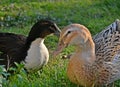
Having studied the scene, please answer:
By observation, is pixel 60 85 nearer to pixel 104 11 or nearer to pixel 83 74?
pixel 83 74

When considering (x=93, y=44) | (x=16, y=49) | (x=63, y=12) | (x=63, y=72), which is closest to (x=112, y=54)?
(x=93, y=44)

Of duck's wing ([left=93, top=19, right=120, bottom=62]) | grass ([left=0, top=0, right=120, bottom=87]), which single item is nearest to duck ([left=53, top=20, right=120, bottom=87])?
duck's wing ([left=93, top=19, right=120, bottom=62])

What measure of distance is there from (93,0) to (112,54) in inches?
243

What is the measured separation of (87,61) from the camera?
611 centimetres

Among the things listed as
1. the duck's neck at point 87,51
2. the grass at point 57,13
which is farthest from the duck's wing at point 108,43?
the grass at point 57,13

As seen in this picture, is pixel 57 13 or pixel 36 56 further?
pixel 57 13

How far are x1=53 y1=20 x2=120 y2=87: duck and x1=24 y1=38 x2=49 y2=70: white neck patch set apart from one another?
1.56m

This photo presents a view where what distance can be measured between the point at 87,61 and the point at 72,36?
0.35 meters

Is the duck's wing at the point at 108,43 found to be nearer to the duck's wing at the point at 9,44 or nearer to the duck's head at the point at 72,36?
the duck's head at the point at 72,36

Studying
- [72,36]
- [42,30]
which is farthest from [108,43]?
[42,30]

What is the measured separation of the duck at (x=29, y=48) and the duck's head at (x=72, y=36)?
160 centimetres

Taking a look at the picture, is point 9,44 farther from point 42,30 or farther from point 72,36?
point 72,36

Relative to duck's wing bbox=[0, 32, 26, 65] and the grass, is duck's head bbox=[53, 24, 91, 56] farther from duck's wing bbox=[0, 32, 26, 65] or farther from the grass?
the grass

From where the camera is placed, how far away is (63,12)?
11539 millimetres
